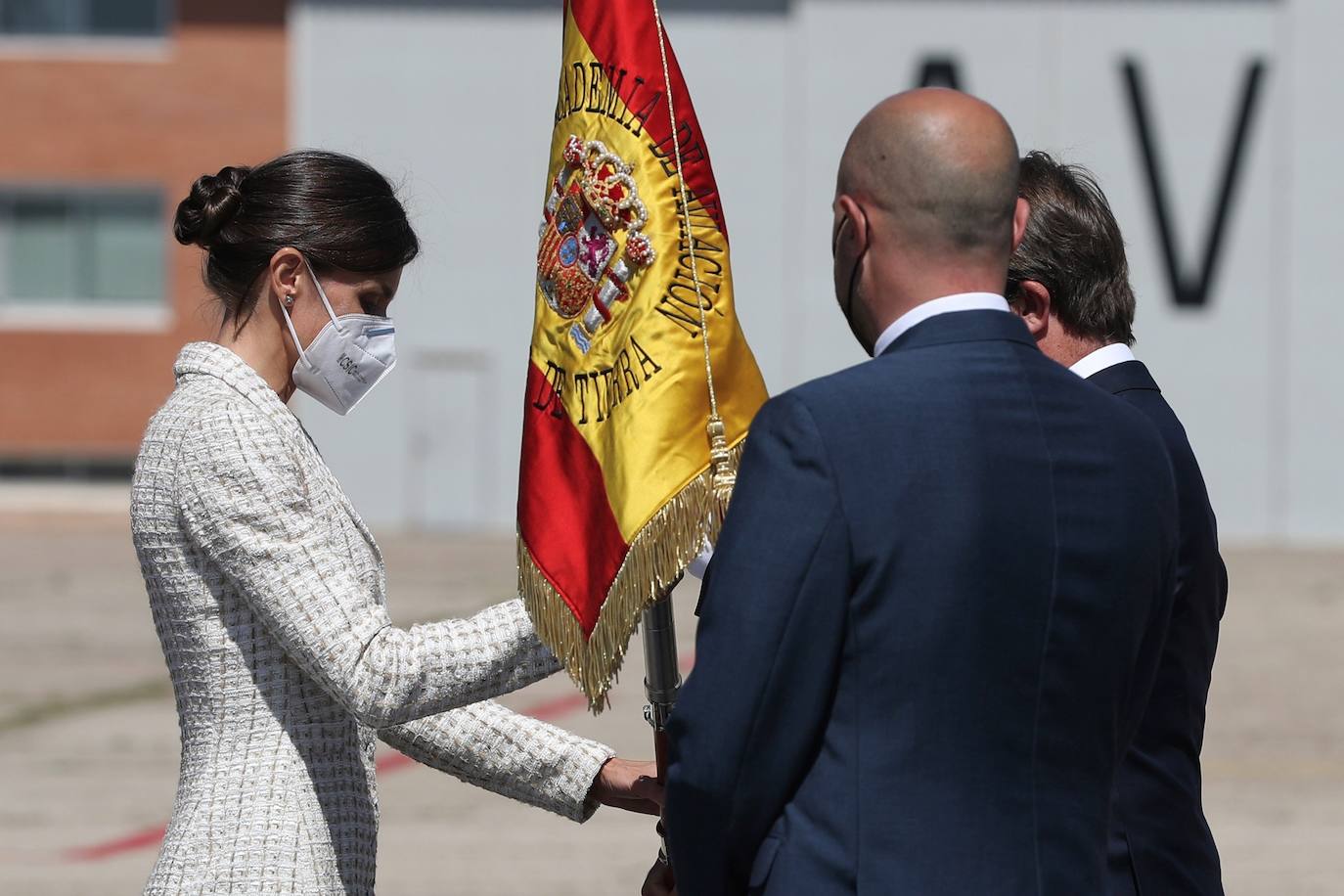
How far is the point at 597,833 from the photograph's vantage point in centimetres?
727

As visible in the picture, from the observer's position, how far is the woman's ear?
261cm

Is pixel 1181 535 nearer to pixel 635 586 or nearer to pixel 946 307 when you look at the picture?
pixel 946 307

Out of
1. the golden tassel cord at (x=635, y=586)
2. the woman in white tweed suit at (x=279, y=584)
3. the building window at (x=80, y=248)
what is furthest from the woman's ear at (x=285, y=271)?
the building window at (x=80, y=248)

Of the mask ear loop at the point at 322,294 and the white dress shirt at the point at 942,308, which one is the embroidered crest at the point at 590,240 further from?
the white dress shirt at the point at 942,308

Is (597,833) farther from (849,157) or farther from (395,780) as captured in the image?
(849,157)

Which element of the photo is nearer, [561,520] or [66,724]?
[561,520]

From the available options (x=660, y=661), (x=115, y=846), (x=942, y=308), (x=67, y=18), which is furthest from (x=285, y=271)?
(x=67, y=18)

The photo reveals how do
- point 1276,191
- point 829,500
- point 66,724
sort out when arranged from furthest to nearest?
1. point 1276,191
2. point 66,724
3. point 829,500

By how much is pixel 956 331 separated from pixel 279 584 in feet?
3.28

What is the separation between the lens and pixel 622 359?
2.73 meters

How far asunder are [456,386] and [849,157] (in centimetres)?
2081

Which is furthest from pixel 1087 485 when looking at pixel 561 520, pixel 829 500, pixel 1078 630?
pixel 561 520

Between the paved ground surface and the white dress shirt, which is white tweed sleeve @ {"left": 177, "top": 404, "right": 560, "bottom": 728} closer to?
the white dress shirt

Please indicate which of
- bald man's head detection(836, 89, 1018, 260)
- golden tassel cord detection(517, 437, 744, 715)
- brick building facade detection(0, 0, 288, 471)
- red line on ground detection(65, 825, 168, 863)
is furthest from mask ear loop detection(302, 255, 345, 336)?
brick building facade detection(0, 0, 288, 471)
